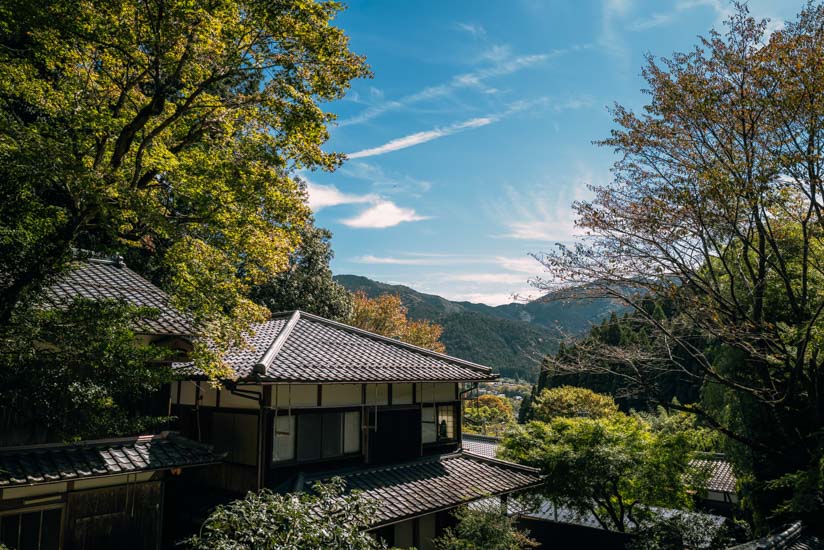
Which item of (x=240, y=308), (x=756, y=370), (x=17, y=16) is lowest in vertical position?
(x=756, y=370)

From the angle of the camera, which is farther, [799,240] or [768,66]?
[799,240]

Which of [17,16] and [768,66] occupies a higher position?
[768,66]

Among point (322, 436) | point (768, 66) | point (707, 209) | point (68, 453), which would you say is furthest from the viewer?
point (322, 436)

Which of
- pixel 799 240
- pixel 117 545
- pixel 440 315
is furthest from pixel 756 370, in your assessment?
pixel 440 315

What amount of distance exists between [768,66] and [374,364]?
10874 millimetres

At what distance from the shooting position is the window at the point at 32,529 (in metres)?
8.31

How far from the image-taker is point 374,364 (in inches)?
527

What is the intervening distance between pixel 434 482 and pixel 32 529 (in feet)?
27.4

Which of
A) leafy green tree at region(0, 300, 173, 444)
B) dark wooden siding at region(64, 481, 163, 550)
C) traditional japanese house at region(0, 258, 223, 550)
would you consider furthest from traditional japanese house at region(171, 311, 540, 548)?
leafy green tree at region(0, 300, 173, 444)

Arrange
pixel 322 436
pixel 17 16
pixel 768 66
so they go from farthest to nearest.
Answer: pixel 322 436 < pixel 768 66 < pixel 17 16

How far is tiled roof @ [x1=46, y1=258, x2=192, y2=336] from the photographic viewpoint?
10312 millimetres

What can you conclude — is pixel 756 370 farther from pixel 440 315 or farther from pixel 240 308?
pixel 440 315

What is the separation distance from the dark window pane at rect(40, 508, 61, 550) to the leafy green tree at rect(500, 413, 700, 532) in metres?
12.0

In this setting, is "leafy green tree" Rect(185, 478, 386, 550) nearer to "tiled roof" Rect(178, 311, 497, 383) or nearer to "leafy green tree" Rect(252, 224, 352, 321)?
"tiled roof" Rect(178, 311, 497, 383)
